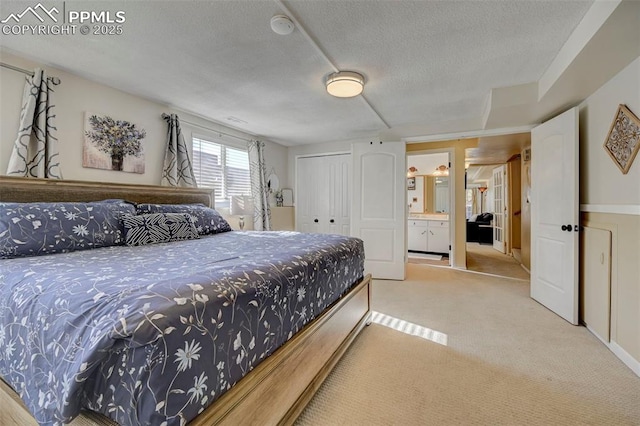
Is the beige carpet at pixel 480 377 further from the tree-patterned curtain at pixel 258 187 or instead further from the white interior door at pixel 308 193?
the white interior door at pixel 308 193

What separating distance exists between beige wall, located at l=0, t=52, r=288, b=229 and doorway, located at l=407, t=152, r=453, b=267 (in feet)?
15.6

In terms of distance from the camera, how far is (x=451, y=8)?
1.71 m

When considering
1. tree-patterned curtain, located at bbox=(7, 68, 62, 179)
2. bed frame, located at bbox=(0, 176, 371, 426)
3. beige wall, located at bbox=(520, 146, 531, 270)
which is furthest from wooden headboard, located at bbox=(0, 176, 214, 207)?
beige wall, located at bbox=(520, 146, 531, 270)

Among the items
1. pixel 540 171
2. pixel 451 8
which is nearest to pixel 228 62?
pixel 451 8

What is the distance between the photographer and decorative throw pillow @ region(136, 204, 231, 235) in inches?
101

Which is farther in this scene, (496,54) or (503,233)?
(503,233)

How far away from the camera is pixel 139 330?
2.49 feet

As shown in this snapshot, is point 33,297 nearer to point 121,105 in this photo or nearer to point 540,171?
point 121,105

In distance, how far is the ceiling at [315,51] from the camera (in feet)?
5.66

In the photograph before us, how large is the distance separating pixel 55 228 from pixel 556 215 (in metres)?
4.30

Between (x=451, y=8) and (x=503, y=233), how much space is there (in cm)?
598

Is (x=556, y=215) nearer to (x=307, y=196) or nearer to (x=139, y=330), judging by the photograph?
(x=139, y=330)

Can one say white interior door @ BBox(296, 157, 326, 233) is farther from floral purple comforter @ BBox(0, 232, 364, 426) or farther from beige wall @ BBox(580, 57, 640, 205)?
floral purple comforter @ BBox(0, 232, 364, 426)

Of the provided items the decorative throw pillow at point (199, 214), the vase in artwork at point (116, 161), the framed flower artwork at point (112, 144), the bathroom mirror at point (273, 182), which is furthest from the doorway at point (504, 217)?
the vase in artwork at point (116, 161)
